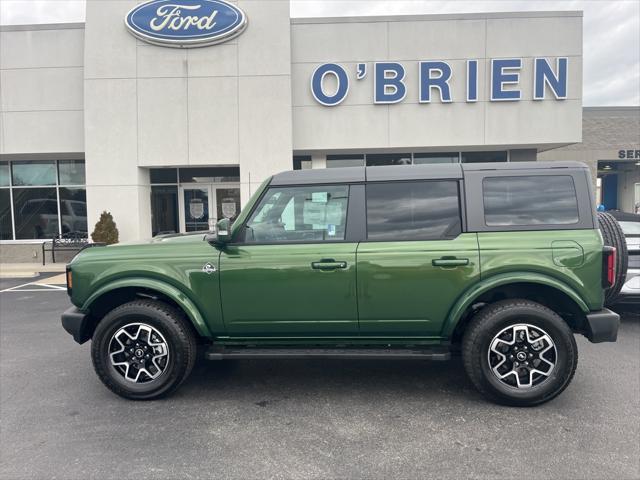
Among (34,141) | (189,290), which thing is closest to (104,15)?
(34,141)

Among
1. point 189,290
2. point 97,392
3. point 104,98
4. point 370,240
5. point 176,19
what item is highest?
point 176,19

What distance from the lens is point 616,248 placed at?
400 cm

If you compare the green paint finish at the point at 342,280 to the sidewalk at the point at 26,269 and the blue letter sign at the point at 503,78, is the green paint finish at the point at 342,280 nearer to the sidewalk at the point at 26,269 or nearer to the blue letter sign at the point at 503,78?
the sidewalk at the point at 26,269

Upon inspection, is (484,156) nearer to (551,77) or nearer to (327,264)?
(551,77)

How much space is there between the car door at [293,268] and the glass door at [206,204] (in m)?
10.5

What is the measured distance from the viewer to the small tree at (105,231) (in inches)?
499

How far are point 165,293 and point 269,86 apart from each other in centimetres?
1023

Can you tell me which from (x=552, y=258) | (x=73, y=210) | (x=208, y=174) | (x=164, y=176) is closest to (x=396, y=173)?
(x=552, y=258)

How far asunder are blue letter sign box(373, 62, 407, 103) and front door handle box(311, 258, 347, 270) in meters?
10.4

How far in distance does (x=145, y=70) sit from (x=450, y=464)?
13.2m

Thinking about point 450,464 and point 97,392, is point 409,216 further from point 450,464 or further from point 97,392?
point 97,392

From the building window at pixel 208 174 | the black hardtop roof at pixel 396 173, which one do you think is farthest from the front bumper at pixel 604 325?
the building window at pixel 208 174

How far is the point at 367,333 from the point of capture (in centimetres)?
384

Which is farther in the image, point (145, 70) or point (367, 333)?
point (145, 70)
